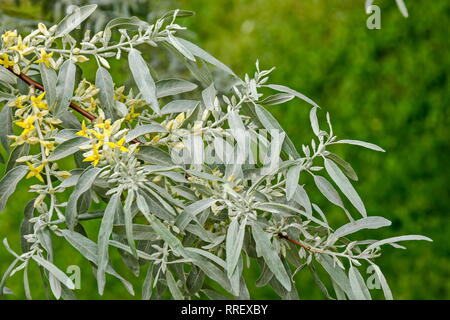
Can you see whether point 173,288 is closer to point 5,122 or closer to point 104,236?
point 104,236

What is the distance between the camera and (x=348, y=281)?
1312mm

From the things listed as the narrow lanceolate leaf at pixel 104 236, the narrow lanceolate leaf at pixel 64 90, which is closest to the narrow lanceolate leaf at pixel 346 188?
the narrow lanceolate leaf at pixel 104 236

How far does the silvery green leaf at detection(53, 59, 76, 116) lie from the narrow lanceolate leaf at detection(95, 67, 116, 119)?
2.6 inches

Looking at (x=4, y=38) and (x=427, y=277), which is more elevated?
(x=4, y=38)

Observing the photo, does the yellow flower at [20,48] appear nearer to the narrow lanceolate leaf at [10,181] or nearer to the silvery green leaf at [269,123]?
the narrow lanceolate leaf at [10,181]

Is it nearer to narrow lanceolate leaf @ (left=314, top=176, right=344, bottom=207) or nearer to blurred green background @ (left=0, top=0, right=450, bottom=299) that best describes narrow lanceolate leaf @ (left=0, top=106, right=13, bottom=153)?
narrow lanceolate leaf @ (left=314, top=176, right=344, bottom=207)

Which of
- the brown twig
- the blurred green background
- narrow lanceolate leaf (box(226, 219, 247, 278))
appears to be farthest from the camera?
the blurred green background

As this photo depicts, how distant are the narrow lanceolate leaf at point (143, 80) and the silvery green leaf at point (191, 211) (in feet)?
0.71

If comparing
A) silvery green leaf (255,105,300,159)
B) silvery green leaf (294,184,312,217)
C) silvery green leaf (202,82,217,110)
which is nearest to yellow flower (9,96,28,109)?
silvery green leaf (202,82,217,110)

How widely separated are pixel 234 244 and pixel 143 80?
405 mm

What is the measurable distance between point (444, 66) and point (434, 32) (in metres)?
0.30

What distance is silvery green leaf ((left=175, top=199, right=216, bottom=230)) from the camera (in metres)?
1.22
